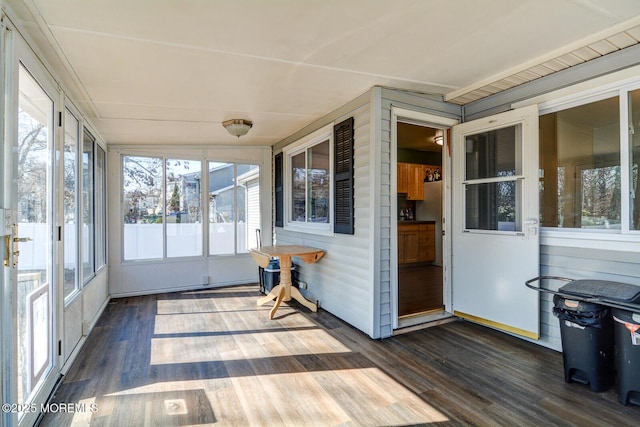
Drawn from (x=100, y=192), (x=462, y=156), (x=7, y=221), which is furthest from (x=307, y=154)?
(x=7, y=221)

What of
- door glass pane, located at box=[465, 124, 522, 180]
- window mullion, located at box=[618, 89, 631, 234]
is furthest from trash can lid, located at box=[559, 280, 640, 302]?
door glass pane, located at box=[465, 124, 522, 180]

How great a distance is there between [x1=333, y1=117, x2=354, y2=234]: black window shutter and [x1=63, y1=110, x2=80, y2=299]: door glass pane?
2.51 meters

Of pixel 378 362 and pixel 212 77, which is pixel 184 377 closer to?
pixel 378 362

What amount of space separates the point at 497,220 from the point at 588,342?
4.26 ft

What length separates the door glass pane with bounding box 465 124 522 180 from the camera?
3100 mm

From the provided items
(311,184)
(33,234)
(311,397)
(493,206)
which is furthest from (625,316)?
(33,234)

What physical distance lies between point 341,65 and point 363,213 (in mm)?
1388

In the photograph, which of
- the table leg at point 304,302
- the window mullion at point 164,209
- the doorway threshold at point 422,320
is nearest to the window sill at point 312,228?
the table leg at point 304,302

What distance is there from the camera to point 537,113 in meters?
2.87

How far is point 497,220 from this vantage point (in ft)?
10.6

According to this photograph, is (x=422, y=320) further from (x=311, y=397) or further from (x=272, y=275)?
(x=272, y=275)

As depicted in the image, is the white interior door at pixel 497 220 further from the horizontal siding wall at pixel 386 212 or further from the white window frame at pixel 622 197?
the horizontal siding wall at pixel 386 212

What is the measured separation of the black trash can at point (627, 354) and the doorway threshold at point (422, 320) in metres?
1.59

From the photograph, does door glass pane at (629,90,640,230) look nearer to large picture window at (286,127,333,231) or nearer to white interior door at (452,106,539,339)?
white interior door at (452,106,539,339)
